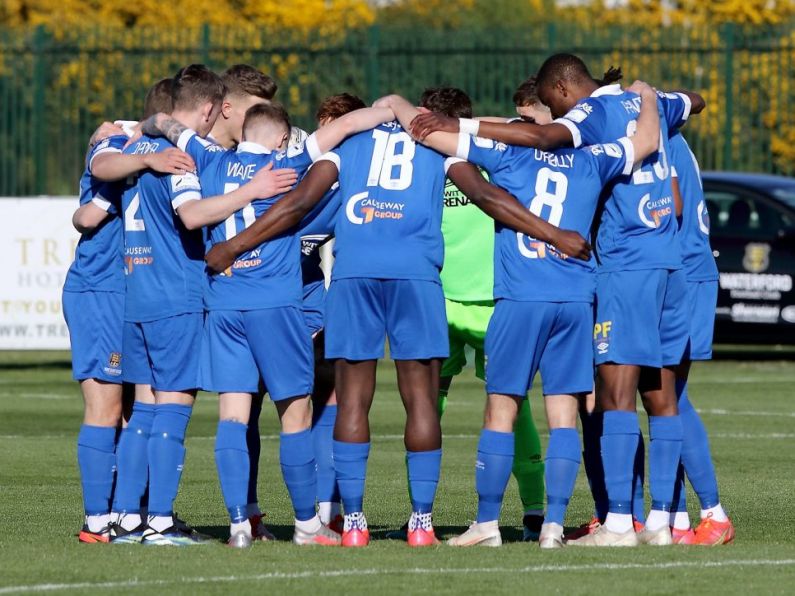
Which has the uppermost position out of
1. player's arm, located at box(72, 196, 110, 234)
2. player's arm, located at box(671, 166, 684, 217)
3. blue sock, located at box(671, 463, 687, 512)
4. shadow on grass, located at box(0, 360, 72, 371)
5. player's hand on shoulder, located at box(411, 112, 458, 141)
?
player's hand on shoulder, located at box(411, 112, 458, 141)

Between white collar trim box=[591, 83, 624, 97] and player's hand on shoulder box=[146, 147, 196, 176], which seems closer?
player's hand on shoulder box=[146, 147, 196, 176]

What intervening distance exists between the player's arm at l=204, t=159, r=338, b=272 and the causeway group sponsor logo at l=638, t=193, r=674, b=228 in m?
1.39

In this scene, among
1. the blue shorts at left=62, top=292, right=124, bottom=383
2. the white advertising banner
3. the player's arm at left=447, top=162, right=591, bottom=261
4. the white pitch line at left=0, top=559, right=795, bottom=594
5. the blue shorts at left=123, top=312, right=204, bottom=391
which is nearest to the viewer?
the white pitch line at left=0, top=559, right=795, bottom=594

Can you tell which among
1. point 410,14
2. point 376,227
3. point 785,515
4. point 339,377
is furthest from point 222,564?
point 410,14

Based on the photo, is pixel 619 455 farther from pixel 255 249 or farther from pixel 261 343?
pixel 255 249

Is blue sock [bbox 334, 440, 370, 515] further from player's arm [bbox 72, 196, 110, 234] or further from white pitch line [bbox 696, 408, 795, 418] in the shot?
white pitch line [bbox 696, 408, 795, 418]

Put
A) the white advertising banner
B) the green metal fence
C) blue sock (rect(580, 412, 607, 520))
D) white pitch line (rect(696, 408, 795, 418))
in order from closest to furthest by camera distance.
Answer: blue sock (rect(580, 412, 607, 520))
white pitch line (rect(696, 408, 795, 418))
the white advertising banner
the green metal fence

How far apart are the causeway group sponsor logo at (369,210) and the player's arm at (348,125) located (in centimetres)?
26

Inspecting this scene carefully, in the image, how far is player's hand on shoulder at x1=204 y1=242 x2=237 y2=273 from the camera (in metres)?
7.66

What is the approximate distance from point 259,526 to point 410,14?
2086 inches

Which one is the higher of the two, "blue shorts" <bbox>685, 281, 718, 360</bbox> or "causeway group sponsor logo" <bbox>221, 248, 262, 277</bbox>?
"causeway group sponsor logo" <bbox>221, 248, 262, 277</bbox>

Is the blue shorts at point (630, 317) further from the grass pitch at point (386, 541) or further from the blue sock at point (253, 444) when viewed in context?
the blue sock at point (253, 444)

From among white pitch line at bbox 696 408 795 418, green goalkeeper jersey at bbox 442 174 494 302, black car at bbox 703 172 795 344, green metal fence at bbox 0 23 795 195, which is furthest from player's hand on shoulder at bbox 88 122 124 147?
green metal fence at bbox 0 23 795 195

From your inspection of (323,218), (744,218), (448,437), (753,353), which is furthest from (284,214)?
(753,353)
